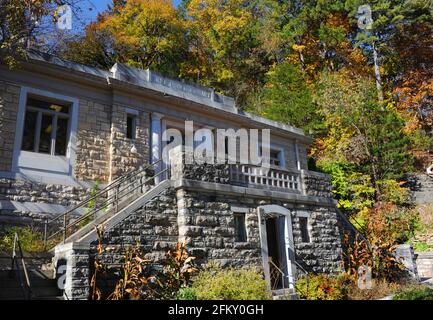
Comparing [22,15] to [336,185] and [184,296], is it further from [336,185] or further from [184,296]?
[336,185]

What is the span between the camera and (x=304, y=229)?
44.8ft

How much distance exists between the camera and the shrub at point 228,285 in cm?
917

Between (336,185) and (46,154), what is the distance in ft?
50.9

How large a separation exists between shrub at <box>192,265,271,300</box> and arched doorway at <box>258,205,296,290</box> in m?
1.74

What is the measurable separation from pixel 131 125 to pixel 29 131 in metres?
3.33

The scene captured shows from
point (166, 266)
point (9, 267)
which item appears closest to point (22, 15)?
point (9, 267)

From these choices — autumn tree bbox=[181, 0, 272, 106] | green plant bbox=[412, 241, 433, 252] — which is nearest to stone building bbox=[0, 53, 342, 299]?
green plant bbox=[412, 241, 433, 252]

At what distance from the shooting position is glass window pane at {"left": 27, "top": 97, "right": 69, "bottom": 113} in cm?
1240

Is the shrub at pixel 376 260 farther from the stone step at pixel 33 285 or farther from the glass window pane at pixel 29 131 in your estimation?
the glass window pane at pixel 29 131

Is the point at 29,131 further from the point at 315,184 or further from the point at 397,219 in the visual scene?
the point at 397,219

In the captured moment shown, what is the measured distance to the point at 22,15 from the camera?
10.2 metres

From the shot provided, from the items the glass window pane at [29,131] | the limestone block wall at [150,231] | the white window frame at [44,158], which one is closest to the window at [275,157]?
the limestone block wall at [150,231]

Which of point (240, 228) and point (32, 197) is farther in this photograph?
point (240, 228)

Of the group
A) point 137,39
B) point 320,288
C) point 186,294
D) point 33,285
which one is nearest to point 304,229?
point 320,288
